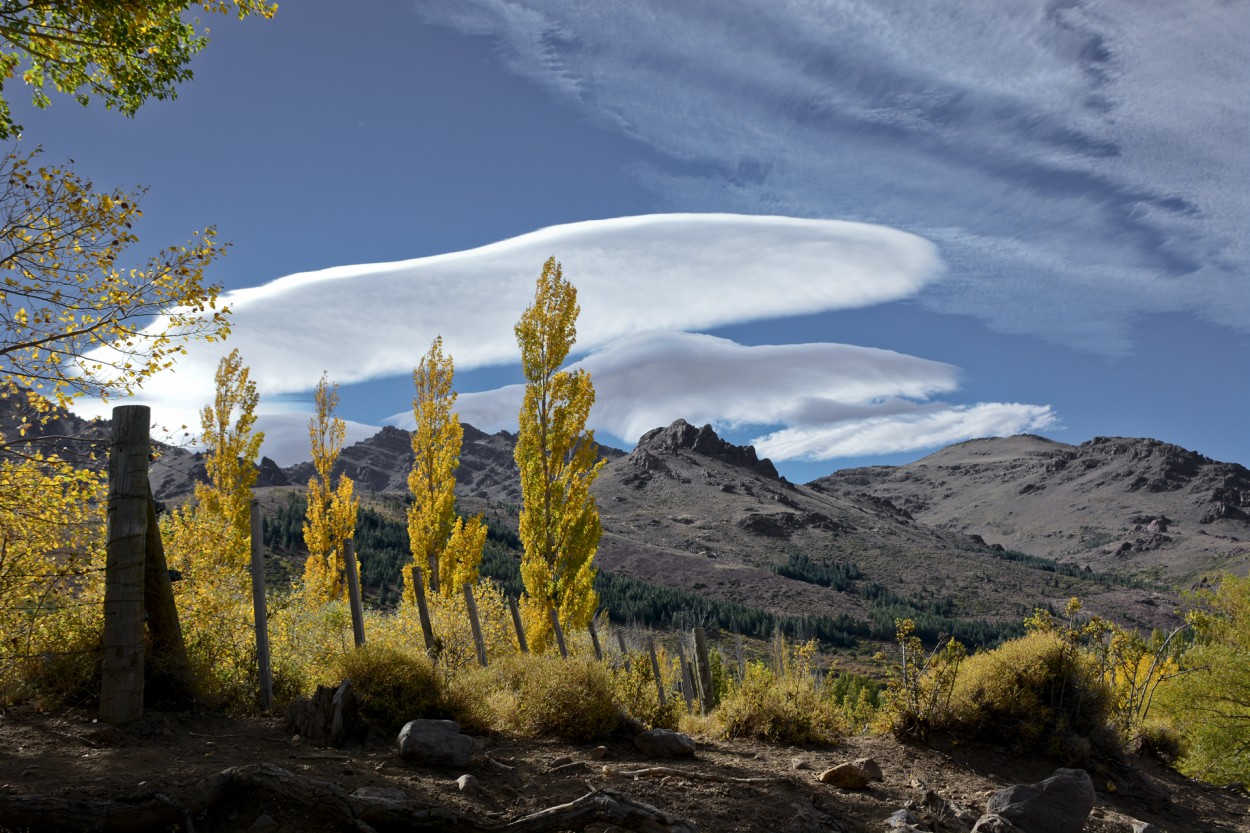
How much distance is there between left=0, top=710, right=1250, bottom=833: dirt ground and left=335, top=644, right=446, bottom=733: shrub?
14.1 inches

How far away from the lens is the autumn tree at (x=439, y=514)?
21.3 m

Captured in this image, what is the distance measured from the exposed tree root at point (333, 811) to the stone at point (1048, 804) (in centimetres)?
430

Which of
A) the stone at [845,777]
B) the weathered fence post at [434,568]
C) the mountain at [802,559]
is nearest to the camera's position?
the stone at [845,777]

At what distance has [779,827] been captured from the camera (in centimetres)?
671

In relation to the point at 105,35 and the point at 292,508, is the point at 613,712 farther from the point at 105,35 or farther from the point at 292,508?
the point at 292,508

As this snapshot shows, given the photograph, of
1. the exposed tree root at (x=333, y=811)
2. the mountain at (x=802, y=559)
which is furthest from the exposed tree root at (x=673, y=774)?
the mountain at (x=802, y=559)

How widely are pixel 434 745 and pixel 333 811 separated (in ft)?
6.03

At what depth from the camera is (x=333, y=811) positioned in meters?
5.48

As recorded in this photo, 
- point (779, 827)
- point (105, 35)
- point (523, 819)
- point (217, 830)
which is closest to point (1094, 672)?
point (779, 827)

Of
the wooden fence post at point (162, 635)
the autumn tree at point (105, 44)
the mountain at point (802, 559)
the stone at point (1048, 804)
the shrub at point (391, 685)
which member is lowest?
the mountain at point (802, 559)

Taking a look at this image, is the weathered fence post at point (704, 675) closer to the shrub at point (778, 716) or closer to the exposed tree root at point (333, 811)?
the shrub at point (778, 716)

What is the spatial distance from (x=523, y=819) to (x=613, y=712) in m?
3.87

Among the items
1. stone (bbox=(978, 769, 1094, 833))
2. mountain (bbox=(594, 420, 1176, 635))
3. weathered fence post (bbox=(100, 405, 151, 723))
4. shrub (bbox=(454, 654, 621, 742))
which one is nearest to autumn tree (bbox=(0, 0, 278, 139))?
weathered fence post (bbox=(100, 405, 151, 723))

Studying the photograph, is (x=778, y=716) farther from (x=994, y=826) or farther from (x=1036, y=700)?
(x=1036, y=700)
